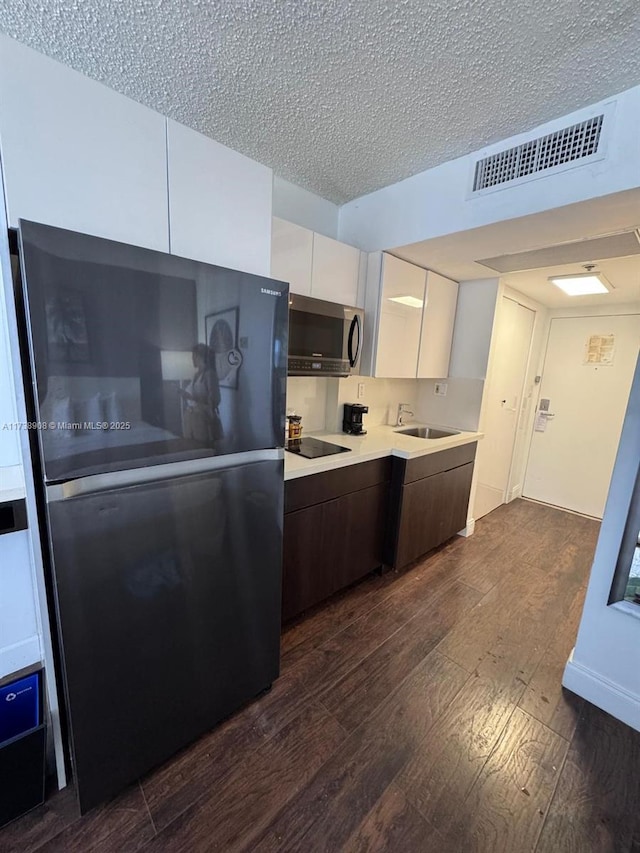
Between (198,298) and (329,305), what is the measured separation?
1069 mm

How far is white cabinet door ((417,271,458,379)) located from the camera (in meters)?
2.71

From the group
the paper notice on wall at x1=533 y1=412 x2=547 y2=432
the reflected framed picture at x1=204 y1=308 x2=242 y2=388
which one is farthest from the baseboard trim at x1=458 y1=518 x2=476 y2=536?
the reflected framed picture at x1=204 y1=308 x2=242 y2=388

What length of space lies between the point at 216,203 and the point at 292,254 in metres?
0.74

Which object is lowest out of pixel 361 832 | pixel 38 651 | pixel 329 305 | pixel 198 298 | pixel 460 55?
pixel 361 832

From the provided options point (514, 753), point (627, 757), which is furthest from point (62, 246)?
point (627, 757)

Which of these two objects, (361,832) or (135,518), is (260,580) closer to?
(135,518)

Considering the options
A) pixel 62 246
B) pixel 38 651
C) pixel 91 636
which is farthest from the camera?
pixel 38 651

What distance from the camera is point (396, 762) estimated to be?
132 centimetres

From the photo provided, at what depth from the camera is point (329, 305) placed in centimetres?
202

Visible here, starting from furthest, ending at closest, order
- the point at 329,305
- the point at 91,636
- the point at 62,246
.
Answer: the point at 329,305 < the point at 91,636 < the point at 62,246

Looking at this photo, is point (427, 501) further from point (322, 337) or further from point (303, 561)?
point (322, 337)

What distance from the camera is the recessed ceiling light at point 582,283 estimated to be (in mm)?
2537

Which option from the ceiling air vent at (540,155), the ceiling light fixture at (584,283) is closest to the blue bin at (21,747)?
the ceiling air vent at (540,155)

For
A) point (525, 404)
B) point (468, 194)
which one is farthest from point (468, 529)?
point (468, 194)
